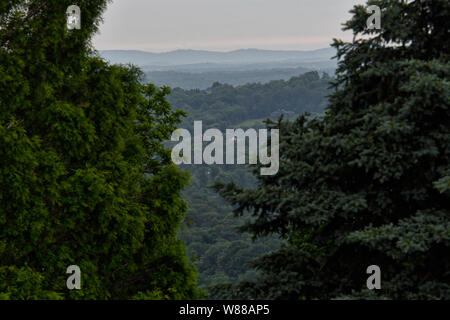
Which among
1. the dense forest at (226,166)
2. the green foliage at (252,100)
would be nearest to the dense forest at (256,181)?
the dense forest at (226,166)

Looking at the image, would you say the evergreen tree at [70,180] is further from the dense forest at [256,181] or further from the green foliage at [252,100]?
the green foliage at [252,100]

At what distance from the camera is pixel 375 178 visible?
6.34m

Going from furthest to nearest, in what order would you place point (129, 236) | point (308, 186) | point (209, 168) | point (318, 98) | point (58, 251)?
point (318, 98), point (209, 168), point (129, 236), point (58, 251), point (308, 186)

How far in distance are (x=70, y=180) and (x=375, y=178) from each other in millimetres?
4857

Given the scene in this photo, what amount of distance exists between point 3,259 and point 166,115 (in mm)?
8254

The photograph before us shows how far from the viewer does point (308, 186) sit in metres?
7.09

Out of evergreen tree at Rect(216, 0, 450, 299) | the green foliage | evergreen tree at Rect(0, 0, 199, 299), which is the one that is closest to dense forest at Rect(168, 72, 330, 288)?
the green foliage

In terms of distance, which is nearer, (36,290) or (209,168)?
(36,290)

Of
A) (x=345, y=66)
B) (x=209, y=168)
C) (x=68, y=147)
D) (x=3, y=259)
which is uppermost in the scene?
(x=345, y=66)

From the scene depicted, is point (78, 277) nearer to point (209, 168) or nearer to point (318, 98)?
point (209, 168)

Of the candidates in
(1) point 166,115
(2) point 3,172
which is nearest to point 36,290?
(2) point 3,172

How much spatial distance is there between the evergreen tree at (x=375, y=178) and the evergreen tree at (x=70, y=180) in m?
1.92

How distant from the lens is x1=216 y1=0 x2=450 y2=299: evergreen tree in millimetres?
5684
